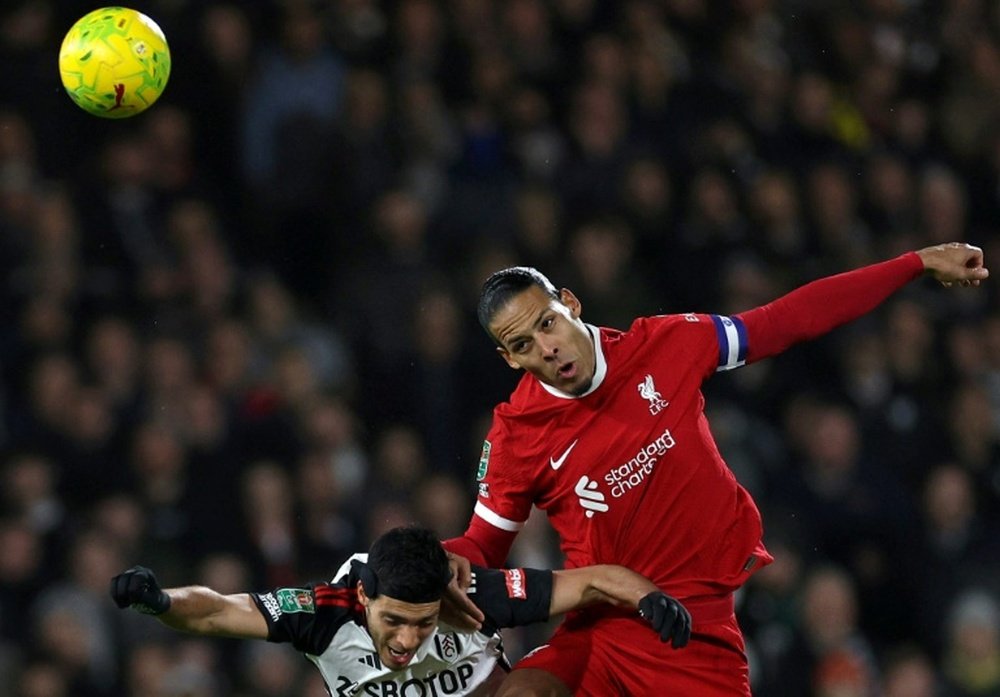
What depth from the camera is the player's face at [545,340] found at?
170 inches

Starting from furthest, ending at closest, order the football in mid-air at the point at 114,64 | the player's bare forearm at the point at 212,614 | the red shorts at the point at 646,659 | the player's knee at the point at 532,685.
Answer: the football in mid-air at the point at 114,64, the red shorts at the point at 646,659, the player's knee at the point at 532,685, the player's bare forearm at the point at 212,614

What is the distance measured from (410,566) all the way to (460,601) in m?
0.25

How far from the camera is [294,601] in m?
4.29

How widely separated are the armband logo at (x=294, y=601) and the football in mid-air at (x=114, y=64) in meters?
1.79

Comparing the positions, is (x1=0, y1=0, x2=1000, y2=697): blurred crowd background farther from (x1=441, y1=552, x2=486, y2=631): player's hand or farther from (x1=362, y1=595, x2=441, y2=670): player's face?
(x1=362, y1=595, x2=441, y2=670): player's face

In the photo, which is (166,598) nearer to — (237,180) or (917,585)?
(237,180)

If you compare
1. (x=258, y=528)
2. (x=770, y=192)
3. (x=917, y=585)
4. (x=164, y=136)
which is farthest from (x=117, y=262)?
(x=917, y=585)

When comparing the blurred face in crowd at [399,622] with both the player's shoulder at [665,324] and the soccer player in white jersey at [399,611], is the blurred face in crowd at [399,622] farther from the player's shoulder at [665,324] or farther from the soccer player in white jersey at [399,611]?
the player's shoulder at [665,324]

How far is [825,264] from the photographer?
852 centimetres

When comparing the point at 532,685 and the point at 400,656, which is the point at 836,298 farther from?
the point at 400,656

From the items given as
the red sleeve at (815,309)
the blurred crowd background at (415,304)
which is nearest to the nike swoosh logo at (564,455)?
the red sleeve at (815,309)

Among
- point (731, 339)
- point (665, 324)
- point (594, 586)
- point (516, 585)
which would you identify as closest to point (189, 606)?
point (516, 585)

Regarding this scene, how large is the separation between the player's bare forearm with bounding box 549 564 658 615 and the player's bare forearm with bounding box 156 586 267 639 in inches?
29.0

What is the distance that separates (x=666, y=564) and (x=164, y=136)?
394cm
